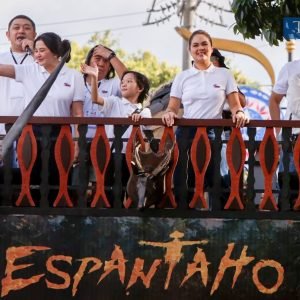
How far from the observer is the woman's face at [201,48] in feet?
26.0

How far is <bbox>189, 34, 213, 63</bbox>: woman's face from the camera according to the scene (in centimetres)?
791

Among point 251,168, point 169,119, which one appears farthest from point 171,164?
point 251,168

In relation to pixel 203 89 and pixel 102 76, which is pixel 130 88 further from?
pixel 203 89

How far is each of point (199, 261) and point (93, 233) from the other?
771 mm

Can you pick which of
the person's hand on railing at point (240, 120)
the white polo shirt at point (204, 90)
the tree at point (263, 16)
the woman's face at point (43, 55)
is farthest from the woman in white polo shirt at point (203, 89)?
the woman's face at point (43, 55)

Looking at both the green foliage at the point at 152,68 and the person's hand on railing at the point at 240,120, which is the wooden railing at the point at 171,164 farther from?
the green foliage at the point at 152,68

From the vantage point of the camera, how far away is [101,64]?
8516 mm

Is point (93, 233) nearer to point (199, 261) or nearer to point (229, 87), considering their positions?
point (199, 261)

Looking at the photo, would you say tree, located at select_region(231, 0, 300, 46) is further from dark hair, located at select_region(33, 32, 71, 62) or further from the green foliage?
the green foliage

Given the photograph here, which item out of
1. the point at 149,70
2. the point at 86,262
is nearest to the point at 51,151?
the point at 86,262

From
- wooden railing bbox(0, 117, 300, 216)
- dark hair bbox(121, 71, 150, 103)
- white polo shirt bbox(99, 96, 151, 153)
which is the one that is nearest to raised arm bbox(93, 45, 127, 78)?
dark hair bbox(121, 71, 150, 103)

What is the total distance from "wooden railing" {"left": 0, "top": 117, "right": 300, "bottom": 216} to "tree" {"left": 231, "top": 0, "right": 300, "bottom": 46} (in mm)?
1091

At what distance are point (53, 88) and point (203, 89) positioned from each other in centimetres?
109

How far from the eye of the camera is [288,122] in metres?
7.66
